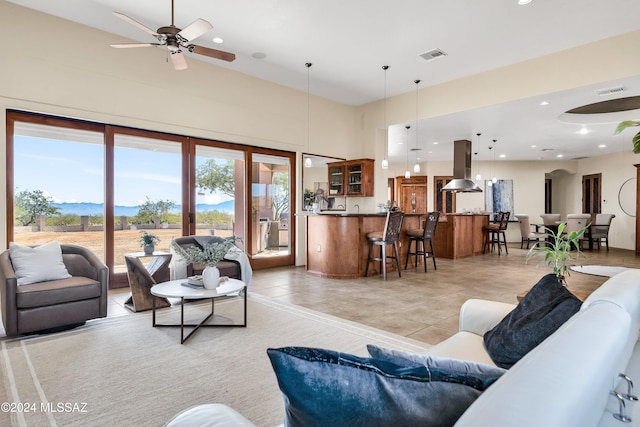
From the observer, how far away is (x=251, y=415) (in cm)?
193

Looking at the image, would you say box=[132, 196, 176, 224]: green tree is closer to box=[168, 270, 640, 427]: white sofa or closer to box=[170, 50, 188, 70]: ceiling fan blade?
box=[170, 50, 188, 70]: ceiling fan blade

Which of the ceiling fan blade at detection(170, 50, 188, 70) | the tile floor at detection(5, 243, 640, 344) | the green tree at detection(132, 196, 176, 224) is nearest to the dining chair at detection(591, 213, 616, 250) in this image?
the tile floor at detection(5, 243, 640, 344)

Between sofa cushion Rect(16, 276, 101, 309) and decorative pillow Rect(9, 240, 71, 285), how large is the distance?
8 centimetres

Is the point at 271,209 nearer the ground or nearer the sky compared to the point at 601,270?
nearer the sky

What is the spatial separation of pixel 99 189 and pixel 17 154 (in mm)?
948

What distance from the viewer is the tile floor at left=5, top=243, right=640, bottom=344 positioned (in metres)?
3.55

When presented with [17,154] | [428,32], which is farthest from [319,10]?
[17,154]

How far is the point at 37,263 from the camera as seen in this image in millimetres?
3289

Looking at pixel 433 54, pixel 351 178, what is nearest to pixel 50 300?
pixel 433 54

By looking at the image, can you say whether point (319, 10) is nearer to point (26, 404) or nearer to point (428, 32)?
point (428, 32)

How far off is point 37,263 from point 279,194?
415cm

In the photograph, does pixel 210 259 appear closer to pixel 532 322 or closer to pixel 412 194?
pixel 532 322

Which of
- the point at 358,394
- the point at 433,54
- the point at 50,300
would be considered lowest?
the point at 50,300

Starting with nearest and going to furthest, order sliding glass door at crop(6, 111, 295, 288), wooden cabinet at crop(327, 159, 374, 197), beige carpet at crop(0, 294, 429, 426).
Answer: beige carpet at crop(0, 294, 429, 426)
sliding glass door at crop(6, 111, 295, 288)
wooden cabinet at crop(327, 159, 374, 197)
